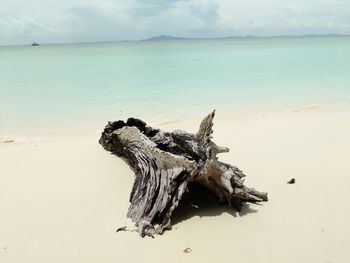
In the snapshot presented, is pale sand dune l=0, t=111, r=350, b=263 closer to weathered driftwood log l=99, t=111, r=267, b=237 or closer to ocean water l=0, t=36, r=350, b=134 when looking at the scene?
weathered driftwood log l=99, t=111, r=267, b=237

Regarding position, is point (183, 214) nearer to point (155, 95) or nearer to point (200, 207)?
point (200, 207)

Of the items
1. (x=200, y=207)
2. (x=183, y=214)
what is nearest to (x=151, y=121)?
(x=200, y=207)

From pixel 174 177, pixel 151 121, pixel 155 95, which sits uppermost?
pixel 174 177

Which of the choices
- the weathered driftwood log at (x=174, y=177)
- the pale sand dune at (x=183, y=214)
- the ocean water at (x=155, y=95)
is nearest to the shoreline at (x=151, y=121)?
the ocean water at (x=155, y=95)

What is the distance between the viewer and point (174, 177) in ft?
13.8

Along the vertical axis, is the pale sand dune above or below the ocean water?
above

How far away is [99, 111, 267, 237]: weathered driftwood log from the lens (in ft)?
13.7

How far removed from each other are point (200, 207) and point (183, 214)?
251 millimetres

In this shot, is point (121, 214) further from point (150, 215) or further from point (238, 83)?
point (238, 83)

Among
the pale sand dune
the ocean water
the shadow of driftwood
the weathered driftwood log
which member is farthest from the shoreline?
the shadow of driftwood

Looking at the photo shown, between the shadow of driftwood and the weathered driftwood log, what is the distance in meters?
0.10

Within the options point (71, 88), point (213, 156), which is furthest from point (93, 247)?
point (71, 88)

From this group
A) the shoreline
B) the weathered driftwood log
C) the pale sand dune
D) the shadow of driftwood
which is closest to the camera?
the pale sand dune

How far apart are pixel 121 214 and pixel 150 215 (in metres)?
0.44
